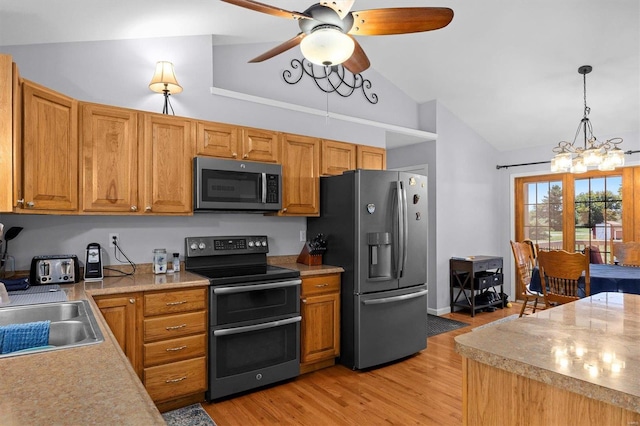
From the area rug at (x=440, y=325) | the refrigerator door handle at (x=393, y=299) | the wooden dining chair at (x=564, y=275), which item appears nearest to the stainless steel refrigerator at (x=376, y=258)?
the refrigerator door handle at (x=393, y=299)

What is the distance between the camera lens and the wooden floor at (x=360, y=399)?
2492 millimetres

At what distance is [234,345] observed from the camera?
2.75 meters

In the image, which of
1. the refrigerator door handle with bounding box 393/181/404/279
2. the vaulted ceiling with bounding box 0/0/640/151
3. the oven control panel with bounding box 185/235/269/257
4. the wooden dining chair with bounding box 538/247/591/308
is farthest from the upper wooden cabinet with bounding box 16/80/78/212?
the wooden dining chair with bounding box 538/247/591/308

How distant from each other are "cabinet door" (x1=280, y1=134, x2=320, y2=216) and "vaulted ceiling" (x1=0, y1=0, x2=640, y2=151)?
108 cm

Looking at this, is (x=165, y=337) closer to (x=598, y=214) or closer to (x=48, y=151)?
(x=48, y=151)

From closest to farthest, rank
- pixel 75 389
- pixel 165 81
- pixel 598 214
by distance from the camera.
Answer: pixel 75 389, pixel 165 81, pixel 598 214

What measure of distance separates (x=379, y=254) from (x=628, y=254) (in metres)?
3.14

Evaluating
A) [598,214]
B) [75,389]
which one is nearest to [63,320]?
[75,389]

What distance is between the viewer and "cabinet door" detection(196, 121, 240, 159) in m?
3.02

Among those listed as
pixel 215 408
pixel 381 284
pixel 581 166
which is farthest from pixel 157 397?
pixel 581 166

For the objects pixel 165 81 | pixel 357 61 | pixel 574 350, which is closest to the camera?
pixel 574 350

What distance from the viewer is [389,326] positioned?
3402 mm

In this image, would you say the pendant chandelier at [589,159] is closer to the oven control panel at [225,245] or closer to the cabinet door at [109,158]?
the oven control panel at [225,245]

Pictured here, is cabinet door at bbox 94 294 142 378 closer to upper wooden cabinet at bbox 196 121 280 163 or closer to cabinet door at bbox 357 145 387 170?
upper wooden cabinet at bbox 196 121 280 163
